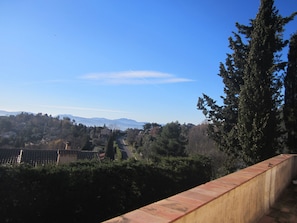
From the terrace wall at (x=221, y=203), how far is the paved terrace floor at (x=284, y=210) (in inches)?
3.1

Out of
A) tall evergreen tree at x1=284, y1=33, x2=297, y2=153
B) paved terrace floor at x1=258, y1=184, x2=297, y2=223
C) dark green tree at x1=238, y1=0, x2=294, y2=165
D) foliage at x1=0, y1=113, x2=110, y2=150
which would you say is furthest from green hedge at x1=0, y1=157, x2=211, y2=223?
foliage at x1=0, y1=113, x2=110, y2=150

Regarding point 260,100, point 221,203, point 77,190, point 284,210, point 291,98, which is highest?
point 291,98

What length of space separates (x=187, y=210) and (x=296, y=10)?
13133 millimetres

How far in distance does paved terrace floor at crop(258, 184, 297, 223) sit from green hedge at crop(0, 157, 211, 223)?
5.13 metres

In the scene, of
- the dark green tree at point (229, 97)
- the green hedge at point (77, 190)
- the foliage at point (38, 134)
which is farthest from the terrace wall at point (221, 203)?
the foliage at point (38, 134)

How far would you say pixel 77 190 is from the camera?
679 cm

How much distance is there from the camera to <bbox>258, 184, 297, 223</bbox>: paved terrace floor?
3.10 metres

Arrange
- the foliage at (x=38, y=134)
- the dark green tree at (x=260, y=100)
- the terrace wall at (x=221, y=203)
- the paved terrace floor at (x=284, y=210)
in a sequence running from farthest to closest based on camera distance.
→ the foliage at (x=38, y=134), the dark green tree at (x=260, y=100), the paved terrace floor at (x=284, y=210), the terrace wall at (x=221, y=203)

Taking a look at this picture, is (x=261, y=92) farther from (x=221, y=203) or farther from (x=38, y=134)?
(x=38, y=134)

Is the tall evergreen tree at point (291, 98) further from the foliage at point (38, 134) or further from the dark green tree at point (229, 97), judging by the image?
the foliage at point (38, 134)

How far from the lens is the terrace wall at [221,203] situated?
53.8 inches

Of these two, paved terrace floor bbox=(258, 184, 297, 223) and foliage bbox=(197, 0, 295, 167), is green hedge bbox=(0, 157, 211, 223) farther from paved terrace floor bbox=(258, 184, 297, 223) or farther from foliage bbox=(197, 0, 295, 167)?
paved terrace floor bbox=(258, 184, 297, 223)

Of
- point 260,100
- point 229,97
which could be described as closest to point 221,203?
point 260,100

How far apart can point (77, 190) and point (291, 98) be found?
913 centimetres
